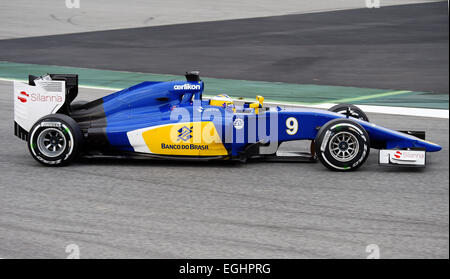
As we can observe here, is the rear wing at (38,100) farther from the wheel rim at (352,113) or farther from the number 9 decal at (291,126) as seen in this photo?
the wheel rim at (352,113)

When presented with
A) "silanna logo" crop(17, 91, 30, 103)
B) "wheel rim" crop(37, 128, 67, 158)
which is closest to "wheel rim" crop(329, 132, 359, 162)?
"wheel rim" crop(37, 128, 67, 158)

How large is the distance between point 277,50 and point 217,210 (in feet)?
39.3

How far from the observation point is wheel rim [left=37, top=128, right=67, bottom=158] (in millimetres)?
8211

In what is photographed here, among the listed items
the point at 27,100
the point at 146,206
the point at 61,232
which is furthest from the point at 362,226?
the point at 27,100

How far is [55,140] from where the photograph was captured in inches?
327

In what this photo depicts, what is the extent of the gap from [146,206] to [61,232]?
979 mm

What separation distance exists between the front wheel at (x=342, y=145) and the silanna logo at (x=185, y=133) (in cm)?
140

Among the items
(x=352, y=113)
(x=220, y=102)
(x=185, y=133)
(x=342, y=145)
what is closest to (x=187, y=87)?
(x=220, y=102)

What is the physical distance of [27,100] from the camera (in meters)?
8.66

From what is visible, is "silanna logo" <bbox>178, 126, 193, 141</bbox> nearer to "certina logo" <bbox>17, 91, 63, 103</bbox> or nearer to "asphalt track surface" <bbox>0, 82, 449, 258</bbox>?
"asphalt track surface" <bbox>0, 82, 449, 258</bbox>

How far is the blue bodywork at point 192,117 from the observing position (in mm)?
8148

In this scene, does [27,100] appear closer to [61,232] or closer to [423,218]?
[61,232]

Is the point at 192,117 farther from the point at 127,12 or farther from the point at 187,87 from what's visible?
the point at 127,12

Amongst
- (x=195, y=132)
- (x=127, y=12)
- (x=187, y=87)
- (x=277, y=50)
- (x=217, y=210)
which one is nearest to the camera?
(x=217, y=210)
